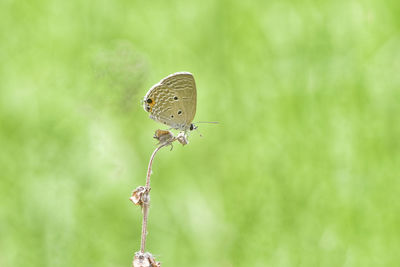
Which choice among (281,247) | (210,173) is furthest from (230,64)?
(281,247)

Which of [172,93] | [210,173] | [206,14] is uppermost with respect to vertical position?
[206,14]

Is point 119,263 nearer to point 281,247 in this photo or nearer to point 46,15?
point 281,247

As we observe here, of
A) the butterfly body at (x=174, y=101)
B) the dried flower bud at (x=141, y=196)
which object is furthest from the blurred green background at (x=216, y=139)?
the dried flower bud at (x=141, y=196)

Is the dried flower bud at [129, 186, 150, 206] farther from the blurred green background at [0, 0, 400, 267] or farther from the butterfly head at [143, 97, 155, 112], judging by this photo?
the blurred green background at [0, 0, 400, 267]

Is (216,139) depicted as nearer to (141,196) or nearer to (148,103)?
(148,103)

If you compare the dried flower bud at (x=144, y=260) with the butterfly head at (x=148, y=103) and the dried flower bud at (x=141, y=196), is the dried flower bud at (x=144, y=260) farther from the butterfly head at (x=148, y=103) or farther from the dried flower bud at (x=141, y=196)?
the butterfly head at (x=148, y=103)

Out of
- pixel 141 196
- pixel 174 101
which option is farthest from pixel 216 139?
pixel 141 196

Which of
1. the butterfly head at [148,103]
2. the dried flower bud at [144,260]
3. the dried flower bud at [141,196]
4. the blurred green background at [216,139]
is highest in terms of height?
the blurred green background at [216,139]
